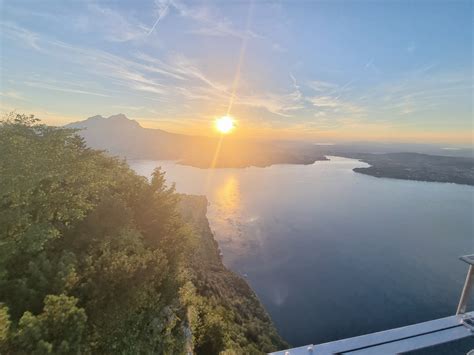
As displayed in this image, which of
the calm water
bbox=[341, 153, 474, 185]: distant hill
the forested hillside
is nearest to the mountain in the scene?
the calm water

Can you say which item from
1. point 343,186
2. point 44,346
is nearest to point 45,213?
point 44,346

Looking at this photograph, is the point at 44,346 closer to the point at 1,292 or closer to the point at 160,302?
the point at 1,292

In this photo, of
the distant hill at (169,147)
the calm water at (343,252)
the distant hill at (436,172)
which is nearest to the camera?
the calm water at (343,252)

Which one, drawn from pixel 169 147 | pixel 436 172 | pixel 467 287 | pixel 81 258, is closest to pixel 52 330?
pixel 81 258

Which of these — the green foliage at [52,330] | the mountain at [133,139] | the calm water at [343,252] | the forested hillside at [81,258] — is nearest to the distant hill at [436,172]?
the calm water at [343,252]

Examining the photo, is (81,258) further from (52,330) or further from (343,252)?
(343,252)

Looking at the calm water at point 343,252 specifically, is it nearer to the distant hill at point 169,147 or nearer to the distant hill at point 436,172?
the distant hill at point 436,172
